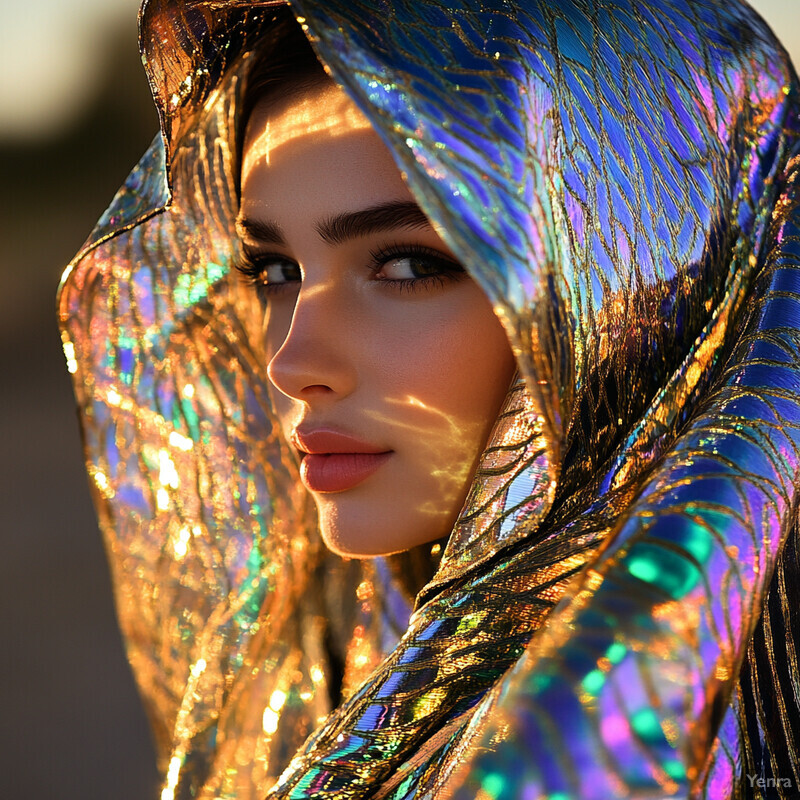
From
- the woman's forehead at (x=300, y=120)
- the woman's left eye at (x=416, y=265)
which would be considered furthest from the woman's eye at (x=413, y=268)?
the woman's forehead at (x=300, y=120)

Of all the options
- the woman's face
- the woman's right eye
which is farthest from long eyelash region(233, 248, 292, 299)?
the woman's face

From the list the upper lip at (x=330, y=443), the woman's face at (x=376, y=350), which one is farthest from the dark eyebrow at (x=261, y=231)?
the upper lip at (x=330, y=443)

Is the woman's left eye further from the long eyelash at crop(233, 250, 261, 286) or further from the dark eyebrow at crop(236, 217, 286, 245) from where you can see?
the long eyelash at crop(233, 250, 261, 286)

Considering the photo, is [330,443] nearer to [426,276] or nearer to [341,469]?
[341,469]

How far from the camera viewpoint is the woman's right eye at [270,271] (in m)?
0.93

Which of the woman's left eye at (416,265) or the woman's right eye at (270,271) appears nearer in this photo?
the woman's left eye at (416,265)

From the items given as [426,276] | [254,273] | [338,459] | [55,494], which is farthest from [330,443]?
[55,494]

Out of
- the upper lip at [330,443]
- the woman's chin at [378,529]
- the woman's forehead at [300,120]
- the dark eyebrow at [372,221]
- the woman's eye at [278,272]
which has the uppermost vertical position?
the woman's forehead at [300,120]

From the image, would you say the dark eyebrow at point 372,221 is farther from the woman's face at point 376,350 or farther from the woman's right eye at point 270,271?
the woman's right eye at point 270,271

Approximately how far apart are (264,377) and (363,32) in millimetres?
543

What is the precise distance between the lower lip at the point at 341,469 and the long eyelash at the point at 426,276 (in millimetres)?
143

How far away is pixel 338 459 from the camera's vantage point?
0.80 m

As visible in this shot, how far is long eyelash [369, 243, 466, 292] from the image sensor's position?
2.53ft

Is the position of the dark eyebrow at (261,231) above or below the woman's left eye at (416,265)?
A: above
